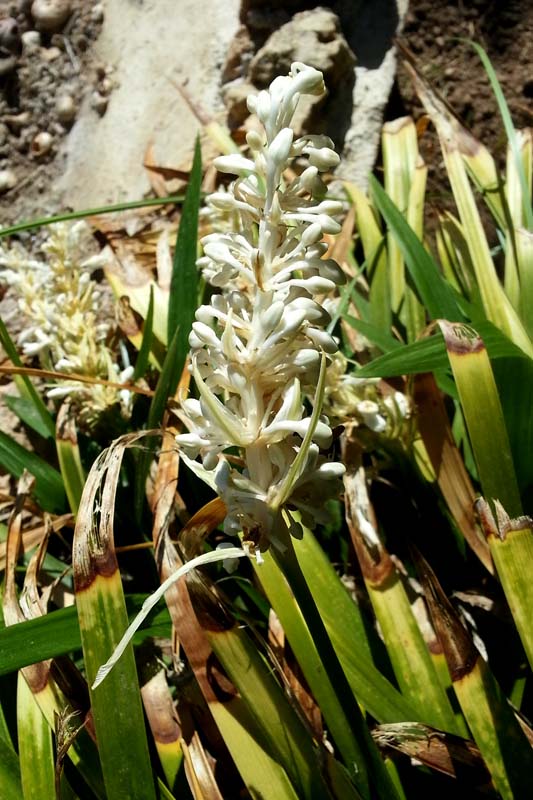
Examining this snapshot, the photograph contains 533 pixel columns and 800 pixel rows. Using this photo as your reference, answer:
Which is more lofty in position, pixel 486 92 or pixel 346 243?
pixel 486 92

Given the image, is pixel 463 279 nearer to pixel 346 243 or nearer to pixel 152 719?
pixel 346 243

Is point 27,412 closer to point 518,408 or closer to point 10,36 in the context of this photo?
point 518,408

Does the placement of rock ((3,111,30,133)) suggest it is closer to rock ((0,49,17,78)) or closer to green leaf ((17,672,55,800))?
rock ((0,49,17,78))

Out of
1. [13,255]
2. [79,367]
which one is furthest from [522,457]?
[13,255]

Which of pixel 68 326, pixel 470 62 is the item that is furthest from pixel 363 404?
pixel 470 62

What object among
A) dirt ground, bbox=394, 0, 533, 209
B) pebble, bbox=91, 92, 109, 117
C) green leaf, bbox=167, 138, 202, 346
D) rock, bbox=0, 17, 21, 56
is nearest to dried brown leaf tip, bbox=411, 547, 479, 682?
green leaf, bbox=167, 138, 202, 346
